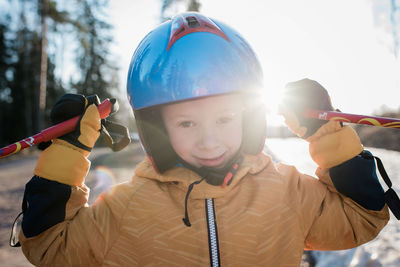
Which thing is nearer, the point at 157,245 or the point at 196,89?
the point at 157,245

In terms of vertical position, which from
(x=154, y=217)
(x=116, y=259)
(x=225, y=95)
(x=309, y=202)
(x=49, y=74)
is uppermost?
(x=225, y=95)

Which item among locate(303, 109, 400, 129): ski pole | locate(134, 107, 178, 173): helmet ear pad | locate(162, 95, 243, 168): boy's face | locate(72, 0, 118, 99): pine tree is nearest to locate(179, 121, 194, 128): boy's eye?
locate(162, 95, 243, 168): boy's face

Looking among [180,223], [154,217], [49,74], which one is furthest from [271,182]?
[49,74]

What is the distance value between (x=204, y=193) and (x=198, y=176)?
14 cm

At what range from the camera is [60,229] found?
1.49 meters

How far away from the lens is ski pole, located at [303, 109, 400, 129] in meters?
1.45

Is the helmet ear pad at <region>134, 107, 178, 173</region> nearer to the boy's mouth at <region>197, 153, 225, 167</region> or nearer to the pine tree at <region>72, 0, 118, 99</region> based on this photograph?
the boy's mouth at <region>197, 153, 225, 167</region>

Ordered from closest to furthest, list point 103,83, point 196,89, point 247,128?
point 196,89
point 247,128
point 103,83

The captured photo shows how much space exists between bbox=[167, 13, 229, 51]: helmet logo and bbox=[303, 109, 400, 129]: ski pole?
2.60 feet

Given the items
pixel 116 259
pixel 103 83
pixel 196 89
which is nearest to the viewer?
pixel 116 259

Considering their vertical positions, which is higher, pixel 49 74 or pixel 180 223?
pixel 180 223

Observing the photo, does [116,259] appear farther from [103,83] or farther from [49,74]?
[49,74]

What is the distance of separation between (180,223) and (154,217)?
6.1 inches

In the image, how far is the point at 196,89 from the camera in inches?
65.2
